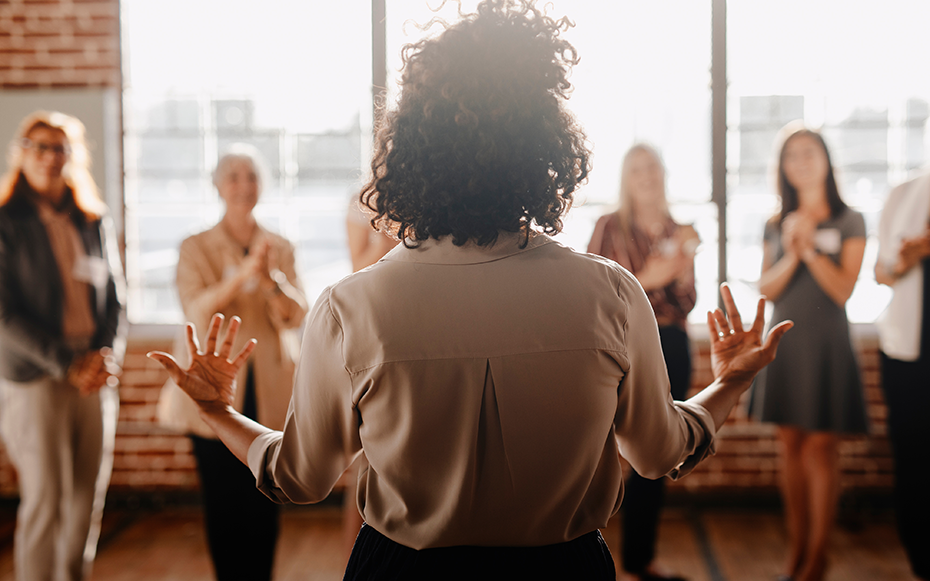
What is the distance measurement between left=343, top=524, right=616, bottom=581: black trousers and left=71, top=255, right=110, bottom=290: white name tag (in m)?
1.78

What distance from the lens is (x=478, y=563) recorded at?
90cm

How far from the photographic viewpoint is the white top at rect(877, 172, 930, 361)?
235 centimetres

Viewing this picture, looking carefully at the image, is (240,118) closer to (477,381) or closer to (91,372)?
(91,372)

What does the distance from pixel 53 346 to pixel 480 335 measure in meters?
1.87

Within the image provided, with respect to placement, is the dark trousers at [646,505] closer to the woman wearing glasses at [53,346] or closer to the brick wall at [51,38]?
the woman wearing glasses at [53,346]

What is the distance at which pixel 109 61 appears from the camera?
345 centimetres

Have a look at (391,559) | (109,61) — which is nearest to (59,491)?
(391,559)

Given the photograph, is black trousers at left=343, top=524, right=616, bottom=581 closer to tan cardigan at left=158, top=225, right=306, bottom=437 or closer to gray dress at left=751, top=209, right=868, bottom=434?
tan cardigan at left=158, top=225, right=306, bottom=437

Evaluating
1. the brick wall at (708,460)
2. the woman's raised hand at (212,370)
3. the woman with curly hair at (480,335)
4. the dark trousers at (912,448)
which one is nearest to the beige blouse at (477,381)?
the woman with curly hair at (480,335)

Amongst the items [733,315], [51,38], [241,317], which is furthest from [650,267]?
[51,38]

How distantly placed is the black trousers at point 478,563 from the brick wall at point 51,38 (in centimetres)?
345

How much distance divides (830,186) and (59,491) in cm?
289

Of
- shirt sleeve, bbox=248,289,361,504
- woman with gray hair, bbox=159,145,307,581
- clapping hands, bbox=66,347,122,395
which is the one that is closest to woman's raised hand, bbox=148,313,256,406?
shirt sleeve, bbox=248,289,361,504

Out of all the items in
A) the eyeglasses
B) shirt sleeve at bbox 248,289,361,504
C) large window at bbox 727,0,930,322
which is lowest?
shirt sleeve at bbox 248,289,361,504
